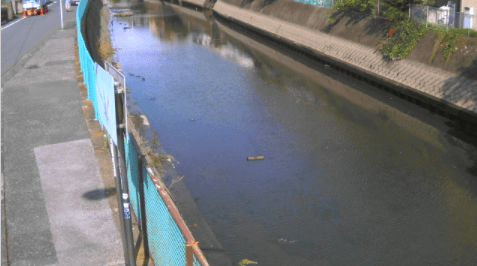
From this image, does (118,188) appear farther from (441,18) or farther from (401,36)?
(401,36)

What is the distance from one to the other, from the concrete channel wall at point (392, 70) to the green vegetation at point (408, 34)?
615mm

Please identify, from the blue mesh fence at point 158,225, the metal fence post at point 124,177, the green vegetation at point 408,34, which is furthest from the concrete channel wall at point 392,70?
the metal fence post at point 124,177

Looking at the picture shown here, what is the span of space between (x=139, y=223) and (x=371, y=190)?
780 centimetres

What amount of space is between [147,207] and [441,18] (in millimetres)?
19670

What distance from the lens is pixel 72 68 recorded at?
19984 millimetres

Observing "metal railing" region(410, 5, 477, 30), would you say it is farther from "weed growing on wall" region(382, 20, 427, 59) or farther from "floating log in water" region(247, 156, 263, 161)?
"floating log in water" region(247, 156, 263, 161)

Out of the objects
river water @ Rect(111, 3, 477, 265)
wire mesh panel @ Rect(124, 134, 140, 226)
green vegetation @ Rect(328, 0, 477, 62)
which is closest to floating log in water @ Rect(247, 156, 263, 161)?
river water @ Rect(111, 3, 477, 265)

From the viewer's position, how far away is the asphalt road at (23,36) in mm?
22059

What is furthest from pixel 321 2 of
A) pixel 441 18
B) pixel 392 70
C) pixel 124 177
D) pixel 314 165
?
pixel 124 177

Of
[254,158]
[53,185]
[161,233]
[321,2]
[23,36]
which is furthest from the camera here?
[321,2]

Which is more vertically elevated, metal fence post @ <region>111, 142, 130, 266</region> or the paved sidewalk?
metal fence post @ <region>111, 142, 130, 266</region>

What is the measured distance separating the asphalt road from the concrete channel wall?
1505 cm

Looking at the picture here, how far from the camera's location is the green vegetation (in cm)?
2129

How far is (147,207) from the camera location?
759 cm
